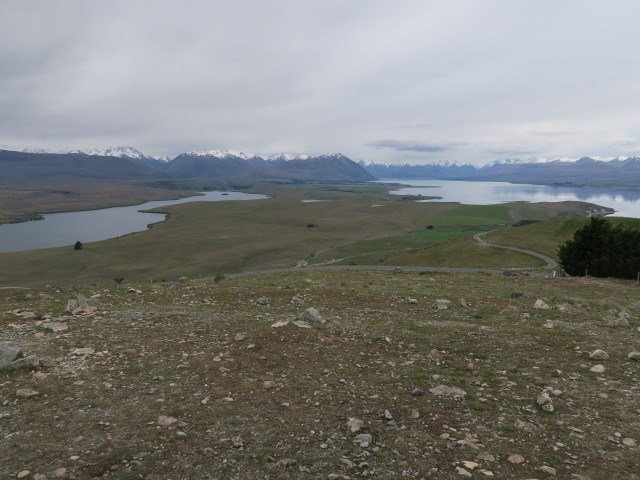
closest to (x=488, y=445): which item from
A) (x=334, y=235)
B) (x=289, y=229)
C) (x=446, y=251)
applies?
(x=446, y=251)

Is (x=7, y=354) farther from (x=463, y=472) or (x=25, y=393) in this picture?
(x=463, y=472)

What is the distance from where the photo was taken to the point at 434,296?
26.5 metres

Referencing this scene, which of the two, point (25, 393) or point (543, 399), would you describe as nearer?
point (543, 399)

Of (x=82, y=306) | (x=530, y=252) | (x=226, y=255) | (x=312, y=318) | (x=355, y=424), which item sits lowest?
(x=226, y=255)

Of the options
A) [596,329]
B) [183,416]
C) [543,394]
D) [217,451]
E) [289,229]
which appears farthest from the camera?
[289,229]

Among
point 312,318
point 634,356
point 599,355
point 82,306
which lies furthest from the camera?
point 82,306

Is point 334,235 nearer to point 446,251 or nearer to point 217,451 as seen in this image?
point 446,251

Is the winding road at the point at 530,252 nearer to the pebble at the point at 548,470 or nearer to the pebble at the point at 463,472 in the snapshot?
the pebble at the point at 548,470

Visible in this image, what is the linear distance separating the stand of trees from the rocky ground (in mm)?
32297

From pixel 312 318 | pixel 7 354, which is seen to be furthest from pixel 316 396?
pixel 7 354

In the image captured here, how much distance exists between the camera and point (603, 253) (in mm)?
47625

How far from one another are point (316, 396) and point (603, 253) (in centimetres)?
5320

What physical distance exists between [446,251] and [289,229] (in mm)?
110645

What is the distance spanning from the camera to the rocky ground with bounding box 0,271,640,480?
25.4 ft
